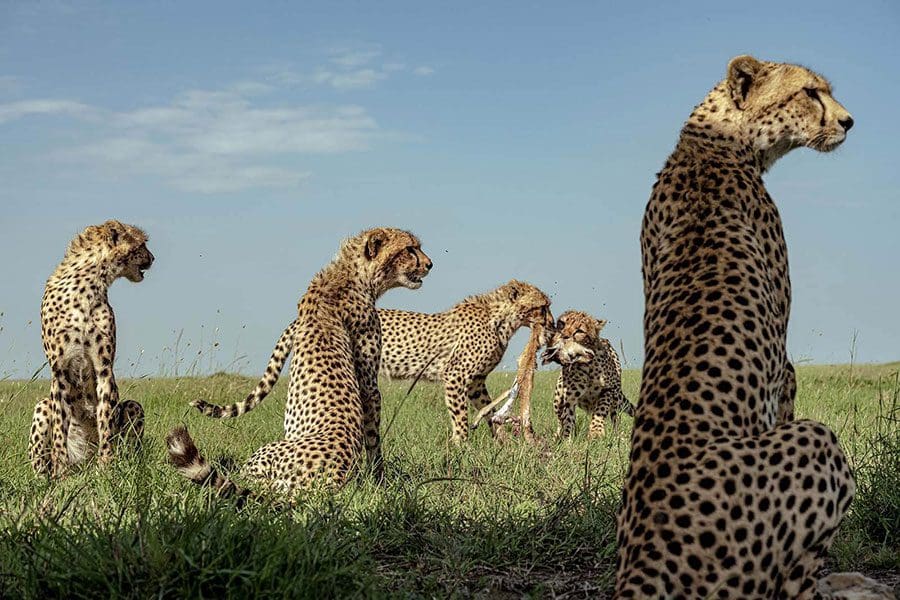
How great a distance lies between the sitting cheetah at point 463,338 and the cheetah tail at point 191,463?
12.9ft

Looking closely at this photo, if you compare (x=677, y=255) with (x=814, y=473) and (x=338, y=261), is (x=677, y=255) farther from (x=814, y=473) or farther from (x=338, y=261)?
(x=338, y=261)

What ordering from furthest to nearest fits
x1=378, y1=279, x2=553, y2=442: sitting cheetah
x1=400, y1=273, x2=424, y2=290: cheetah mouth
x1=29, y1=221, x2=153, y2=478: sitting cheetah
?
x1=378, y1=279, x2=553, y2=442: sitting cheetah
x1=400, y1=273, x2=424, y2=290: cheetah mouth
x1=29, y1=221, x2=153, y2=478: sitting cheetah

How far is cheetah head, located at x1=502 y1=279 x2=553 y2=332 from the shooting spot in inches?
313

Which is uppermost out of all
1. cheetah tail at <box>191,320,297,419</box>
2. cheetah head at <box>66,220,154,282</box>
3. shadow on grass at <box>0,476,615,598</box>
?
cheetah head at <box>66,220,154,282</box>

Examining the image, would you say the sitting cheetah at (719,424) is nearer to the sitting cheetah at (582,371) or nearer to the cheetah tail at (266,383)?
the cheetah tail at (266,383)

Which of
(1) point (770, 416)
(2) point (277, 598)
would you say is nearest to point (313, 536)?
(2) point (277, 598)

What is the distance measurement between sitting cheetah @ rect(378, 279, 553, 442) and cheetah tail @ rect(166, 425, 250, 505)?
392cm

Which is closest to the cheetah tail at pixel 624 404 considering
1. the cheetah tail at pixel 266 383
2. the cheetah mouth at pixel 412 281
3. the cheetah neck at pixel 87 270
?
the cheetah mouth at pixel 412 281

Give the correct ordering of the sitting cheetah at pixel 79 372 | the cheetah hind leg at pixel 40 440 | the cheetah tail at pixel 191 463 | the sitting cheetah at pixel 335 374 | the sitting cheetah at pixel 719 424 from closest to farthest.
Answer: the sitting cheetah at pixel 719 424, the cheetah tail at pixel 191 463, the sitting cheetah at pixel 335 374, the sitting cheetah at pixel 79 372, the cheetah hind leg at pixel 40 440

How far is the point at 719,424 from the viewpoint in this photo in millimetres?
2430

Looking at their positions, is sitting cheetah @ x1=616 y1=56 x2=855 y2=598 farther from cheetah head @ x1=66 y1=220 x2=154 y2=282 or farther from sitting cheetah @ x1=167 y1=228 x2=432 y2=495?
cheetah head @ x1=66 y1=220 x2=154 y2=282

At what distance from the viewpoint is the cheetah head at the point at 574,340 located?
7418 millimetres

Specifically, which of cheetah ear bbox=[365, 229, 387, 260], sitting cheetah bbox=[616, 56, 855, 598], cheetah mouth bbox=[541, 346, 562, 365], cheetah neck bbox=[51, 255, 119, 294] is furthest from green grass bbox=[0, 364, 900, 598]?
cheetah mouth bbox=[541, 346, 562, 365]

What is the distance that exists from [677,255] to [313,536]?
1.42 meters
